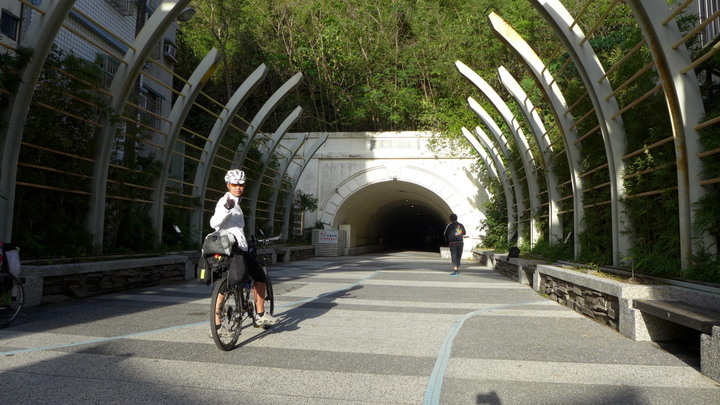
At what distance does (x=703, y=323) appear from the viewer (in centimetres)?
368

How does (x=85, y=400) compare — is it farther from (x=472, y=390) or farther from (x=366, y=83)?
(x=366, y=83)

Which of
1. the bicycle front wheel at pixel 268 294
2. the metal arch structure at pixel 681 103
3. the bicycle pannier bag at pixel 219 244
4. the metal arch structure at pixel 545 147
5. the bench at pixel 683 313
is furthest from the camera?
the metal arch structure at pixel 545 147

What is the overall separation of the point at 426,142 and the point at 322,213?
5.10 metres

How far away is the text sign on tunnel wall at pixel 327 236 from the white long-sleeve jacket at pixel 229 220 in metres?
16.4

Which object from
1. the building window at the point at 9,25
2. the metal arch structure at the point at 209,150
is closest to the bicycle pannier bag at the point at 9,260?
the metal arch structure at the point at 209,150

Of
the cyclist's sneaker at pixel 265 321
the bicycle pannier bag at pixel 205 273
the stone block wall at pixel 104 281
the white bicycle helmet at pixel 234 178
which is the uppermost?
the white bicycle helmet at pixel 234 178

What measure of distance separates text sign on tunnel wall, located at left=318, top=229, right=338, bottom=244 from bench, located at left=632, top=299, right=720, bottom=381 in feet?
55.5

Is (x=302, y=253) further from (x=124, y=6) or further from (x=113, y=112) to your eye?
Answer: (x=113, y=112)

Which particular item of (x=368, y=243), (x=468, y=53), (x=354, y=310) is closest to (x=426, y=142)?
(x=468, y=53)

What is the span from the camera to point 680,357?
A: 431 centimetres

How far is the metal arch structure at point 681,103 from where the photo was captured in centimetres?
493

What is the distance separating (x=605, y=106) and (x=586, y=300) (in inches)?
96.4

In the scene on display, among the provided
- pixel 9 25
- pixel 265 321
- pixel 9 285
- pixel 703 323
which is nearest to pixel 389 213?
pixel 9 25

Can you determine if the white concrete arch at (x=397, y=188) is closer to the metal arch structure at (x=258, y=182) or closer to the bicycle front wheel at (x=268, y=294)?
the metal arch structure at (x=258, y=182)
